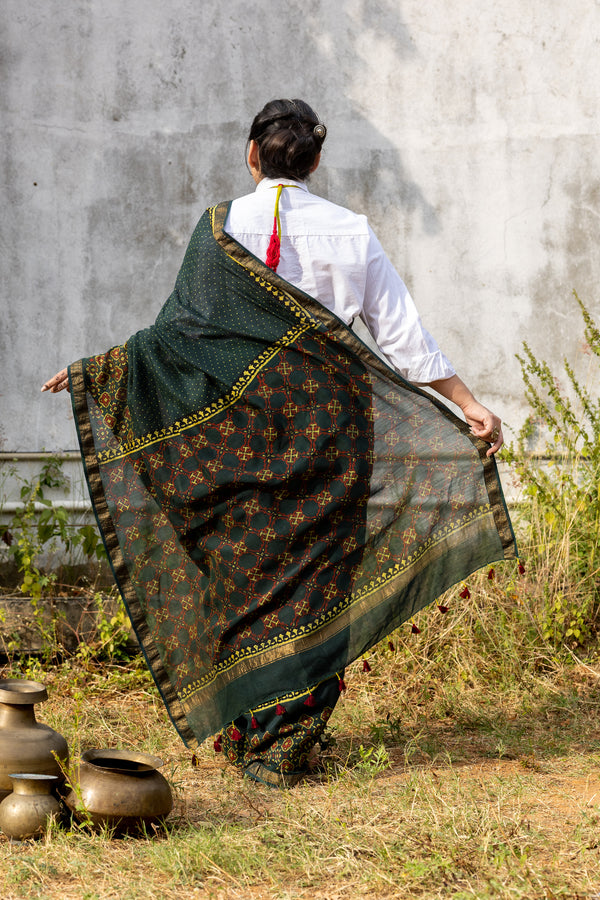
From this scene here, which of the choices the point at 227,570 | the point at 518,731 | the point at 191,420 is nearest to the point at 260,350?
the point at 191,420

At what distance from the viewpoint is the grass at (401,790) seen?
212 centimetres

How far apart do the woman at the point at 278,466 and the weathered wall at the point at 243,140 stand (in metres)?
2.15

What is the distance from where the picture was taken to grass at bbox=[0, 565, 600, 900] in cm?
212

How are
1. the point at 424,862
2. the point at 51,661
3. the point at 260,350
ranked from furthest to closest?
the point at 51,661 → the point at 260,350 → the point at 424,862

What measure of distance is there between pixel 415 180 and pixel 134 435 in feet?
9.04

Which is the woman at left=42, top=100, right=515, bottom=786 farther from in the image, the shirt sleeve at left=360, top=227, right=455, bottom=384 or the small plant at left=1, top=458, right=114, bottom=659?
the small plant at left=1, top=458, right=114, bottom=659

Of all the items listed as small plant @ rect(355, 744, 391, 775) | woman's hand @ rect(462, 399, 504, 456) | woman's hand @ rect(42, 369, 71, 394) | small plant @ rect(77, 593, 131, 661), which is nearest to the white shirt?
woman's hand @ rect(462, 399, 504, 456)

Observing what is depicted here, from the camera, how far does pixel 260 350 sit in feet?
9.32

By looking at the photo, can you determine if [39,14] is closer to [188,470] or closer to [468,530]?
[188,470]

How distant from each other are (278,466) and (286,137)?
1004mm

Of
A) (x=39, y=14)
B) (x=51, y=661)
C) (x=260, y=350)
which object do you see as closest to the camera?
(x=260, y=350)

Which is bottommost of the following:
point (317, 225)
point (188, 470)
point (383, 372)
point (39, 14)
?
point (188, 470)

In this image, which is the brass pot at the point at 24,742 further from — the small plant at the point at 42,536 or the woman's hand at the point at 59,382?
the small plant at the point at 42,536

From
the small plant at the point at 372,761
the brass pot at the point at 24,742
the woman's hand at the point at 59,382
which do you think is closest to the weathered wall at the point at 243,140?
the woman's hand at the point at 59,382
